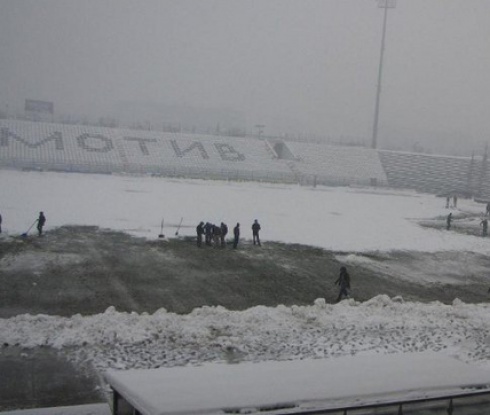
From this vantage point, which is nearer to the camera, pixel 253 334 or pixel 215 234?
pixel 253 334

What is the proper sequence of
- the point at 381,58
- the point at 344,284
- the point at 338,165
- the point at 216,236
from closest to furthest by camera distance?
the point at 344,284 → the point at 216,236 → the point at 338,165 → the point at 381,58

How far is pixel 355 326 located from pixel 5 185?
2873 centimetres

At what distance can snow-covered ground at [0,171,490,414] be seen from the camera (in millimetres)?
10773

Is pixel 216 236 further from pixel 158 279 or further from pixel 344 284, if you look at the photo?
pixel 344 284

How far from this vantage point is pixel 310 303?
14656 mm

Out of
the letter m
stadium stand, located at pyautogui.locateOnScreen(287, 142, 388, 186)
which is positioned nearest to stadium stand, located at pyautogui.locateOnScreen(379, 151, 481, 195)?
stadium stand, located at pyautogui.locateOnScreen(287, 142, 388, 186)

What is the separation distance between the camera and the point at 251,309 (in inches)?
516

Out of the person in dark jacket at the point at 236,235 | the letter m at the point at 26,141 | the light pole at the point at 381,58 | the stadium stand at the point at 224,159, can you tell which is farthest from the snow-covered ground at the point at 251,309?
the light pole at the point at 381,58

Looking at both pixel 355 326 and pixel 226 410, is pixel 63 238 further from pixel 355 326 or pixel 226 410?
pixel 226 410

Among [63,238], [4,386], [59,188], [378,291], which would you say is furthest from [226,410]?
[59,188]

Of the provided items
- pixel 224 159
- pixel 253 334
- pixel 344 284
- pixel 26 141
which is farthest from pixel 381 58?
pixel 253 334

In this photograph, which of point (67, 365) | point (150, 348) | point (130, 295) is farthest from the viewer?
point (130, 295)

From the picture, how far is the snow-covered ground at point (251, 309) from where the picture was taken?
10.8 m

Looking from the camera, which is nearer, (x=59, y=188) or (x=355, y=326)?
(x=355, y=326)
